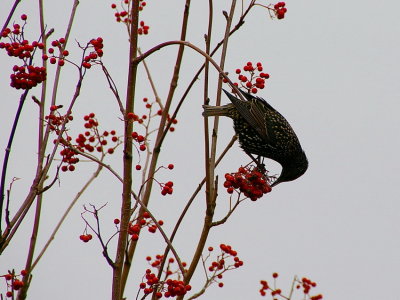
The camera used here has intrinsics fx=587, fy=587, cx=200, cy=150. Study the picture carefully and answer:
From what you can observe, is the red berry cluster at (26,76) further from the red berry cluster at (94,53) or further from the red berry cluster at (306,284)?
the red berry cluster at (306,284)

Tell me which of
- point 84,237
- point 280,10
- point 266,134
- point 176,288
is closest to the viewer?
point 176,288

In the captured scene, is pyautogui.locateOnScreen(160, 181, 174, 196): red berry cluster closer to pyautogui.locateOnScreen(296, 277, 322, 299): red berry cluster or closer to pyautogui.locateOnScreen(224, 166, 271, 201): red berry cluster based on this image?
pyautogui.locateOnScreen(224, 166, 271, 201): red berry cluster

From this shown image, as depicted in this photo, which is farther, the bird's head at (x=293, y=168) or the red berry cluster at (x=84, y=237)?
the bird's head at (x=293, y=168)

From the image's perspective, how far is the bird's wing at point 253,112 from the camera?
465 cm

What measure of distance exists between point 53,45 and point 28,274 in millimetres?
1246

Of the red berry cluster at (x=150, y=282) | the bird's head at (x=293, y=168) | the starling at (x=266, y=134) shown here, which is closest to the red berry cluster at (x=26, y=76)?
the red berry cluster at (x=150, y=282)

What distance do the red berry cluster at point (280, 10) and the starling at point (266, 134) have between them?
37.5 inches

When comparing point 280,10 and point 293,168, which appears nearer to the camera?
point 280,10

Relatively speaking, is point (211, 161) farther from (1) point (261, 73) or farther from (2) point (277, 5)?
(2) point (277, 5)

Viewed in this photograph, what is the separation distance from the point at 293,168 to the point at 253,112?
79 cm

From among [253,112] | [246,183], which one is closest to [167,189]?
[246,183]

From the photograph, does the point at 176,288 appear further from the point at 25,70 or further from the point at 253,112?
the point at 253,112

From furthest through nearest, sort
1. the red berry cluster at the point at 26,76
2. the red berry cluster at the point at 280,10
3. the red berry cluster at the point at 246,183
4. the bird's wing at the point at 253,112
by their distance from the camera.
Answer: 1. the bird's wing at the point at 253,112
2. the red berry cluster at the point at 280,10
3. the red berry cluster at the point at 246,183
4. the red berry cluster at the point at 26,76

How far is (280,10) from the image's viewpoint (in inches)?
148
